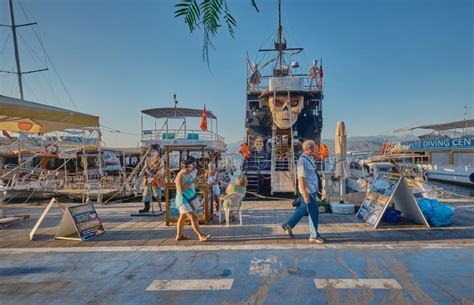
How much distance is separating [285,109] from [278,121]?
34.8 inches

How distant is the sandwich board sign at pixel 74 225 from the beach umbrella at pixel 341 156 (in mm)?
6669

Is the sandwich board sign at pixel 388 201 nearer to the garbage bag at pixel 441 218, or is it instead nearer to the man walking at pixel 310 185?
the garbage bag at pixel 441 218

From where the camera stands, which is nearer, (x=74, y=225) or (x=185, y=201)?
(x=185, y=201)

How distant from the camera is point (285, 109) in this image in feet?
59.3

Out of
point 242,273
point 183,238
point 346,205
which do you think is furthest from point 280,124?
point 242,273

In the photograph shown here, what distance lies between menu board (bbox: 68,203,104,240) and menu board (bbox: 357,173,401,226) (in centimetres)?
597

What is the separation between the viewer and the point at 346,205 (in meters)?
7.77

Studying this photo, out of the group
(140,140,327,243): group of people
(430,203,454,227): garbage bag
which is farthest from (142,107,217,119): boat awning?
(430,203,454,227): garbage bag

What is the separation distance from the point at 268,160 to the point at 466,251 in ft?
41.0

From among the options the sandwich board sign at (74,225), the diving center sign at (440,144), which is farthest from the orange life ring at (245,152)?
the diving center sign at (440,144)

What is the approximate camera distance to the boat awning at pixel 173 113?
1972cm

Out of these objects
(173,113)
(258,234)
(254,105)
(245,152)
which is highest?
(254,105)

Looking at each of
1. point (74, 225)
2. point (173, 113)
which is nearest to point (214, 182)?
point (74, 225)

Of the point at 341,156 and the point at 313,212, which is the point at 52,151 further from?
the point at 313,212
